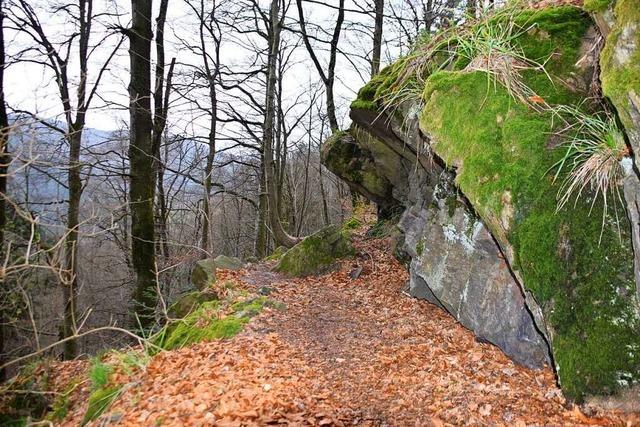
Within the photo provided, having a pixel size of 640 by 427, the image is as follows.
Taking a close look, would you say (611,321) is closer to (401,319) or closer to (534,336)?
(534,336)

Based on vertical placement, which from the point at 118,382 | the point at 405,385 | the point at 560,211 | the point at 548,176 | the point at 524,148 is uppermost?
the point at 524,148

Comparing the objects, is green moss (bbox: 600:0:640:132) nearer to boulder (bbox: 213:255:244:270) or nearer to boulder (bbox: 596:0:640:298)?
boulder (bbox: 596:0:640:298)

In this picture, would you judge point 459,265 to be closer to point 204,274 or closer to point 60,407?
point 204,274

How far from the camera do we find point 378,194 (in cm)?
824

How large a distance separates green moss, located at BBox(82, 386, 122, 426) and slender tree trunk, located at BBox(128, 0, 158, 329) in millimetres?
3043

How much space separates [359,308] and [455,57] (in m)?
3.48

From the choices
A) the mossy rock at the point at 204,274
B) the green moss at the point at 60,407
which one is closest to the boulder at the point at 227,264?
the mossy rock at the point at 204,274

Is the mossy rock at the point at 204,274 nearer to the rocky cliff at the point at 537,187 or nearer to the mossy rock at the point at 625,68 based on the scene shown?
the rocky cliff at the point at 537,187

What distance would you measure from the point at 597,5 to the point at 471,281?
2.62 meters

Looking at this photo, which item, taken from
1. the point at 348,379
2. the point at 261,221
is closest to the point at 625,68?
the point at 348,379

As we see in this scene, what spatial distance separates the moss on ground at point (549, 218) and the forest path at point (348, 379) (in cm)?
37

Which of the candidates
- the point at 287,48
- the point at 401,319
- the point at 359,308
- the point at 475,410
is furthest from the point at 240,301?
the point at 287,48

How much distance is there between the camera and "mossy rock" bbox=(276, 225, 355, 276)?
7.45 meters

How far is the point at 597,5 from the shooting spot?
2.89 meters
